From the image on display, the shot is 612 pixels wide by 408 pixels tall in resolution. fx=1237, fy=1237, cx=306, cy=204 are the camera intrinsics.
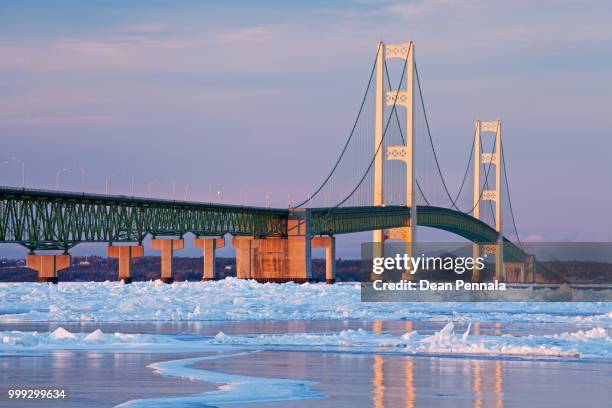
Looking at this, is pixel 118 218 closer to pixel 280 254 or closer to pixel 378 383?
pixel 280 254

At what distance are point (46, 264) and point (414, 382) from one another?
62507mm

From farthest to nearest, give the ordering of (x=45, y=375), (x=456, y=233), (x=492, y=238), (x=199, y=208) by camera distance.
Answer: (x=492, y=238)
(x=456, y=233)
(x=199, y=208)
(x=45, y=375)

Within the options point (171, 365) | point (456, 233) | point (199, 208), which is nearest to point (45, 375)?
point (171, 365)

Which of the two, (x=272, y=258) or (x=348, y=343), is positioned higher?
(x=272, y=258)

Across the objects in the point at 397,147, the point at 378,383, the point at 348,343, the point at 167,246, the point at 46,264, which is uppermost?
the point at 397,147

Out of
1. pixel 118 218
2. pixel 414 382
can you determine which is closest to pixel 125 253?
pixel 118 218

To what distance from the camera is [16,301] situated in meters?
42.8

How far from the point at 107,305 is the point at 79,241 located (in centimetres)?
4636

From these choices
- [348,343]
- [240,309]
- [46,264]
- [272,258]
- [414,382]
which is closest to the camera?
[414,382]

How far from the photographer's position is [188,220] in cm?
10119

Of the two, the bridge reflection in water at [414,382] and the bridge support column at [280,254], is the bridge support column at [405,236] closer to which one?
the bridge support column at [280,254]

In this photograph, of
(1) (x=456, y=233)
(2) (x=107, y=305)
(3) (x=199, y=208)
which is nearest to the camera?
(2) (x=107, y=305)

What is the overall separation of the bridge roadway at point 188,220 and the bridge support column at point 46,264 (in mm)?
355

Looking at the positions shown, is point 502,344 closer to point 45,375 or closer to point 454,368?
point 454,368
